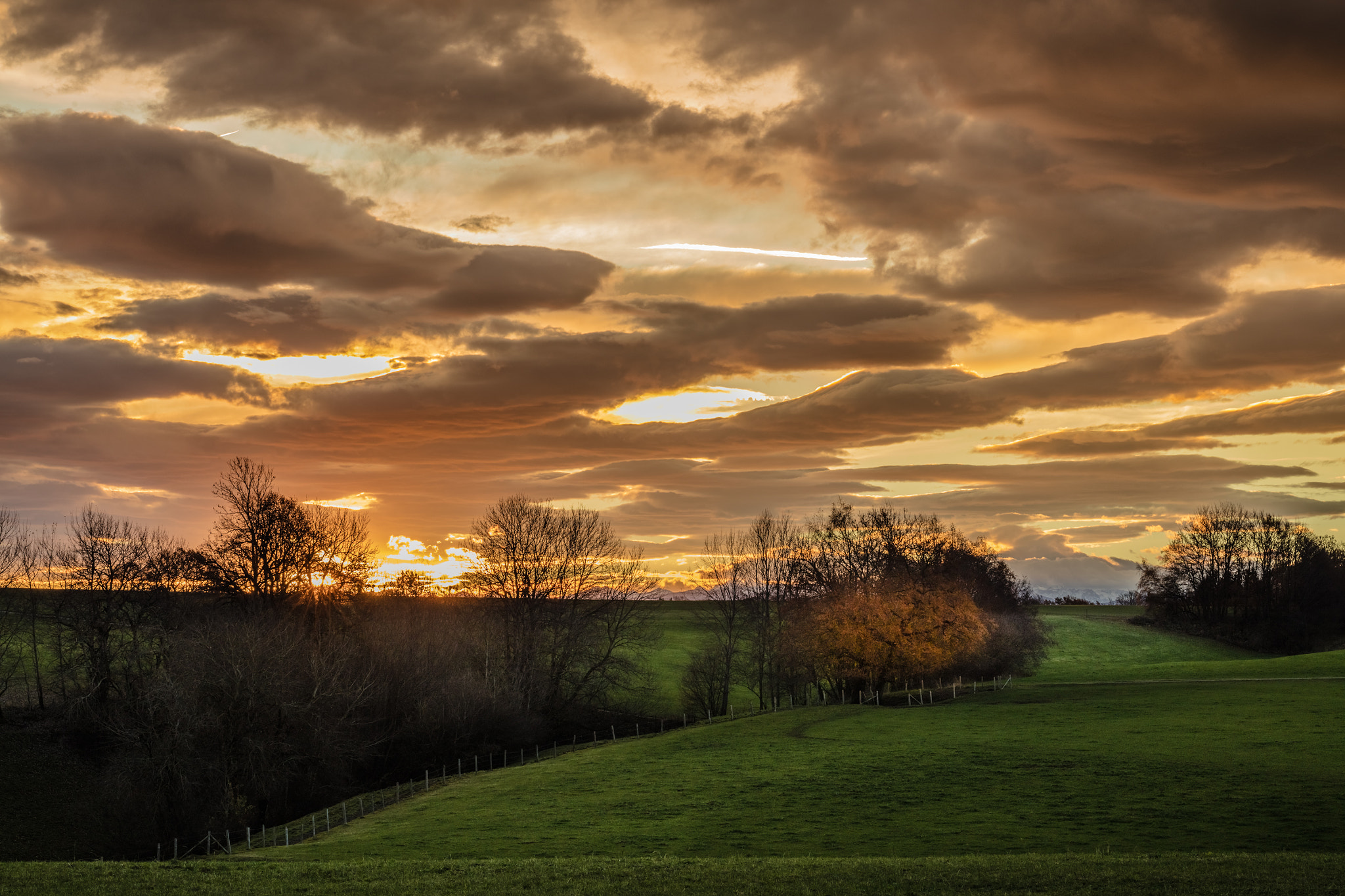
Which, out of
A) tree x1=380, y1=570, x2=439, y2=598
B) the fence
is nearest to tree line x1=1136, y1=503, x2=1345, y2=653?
the fence

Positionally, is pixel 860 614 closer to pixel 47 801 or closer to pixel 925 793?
pixel 925 793

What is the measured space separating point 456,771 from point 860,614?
37873mm

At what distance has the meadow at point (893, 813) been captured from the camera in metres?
24.7

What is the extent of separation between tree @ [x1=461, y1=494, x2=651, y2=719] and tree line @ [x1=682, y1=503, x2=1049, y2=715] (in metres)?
11.0

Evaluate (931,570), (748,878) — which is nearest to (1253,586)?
(931,570)

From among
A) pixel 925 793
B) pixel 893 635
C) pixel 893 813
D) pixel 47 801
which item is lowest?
pixel 47 801

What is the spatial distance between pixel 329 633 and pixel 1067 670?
83.2 metres

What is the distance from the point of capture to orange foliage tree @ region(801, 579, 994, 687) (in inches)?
3337

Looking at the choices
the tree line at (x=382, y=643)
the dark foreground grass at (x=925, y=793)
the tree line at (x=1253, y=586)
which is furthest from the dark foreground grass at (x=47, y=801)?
the tree line at (x=1253, y=586)

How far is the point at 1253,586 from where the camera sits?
14738 cm

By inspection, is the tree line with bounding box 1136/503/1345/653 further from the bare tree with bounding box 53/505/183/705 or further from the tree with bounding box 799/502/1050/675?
the bare tree with bounding box 53/505/183/705

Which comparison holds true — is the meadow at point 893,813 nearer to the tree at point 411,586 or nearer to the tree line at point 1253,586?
the tree at point 411,586

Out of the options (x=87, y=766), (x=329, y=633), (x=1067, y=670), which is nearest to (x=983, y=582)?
(x=1067, y=670)

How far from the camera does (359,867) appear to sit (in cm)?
2805
